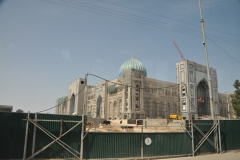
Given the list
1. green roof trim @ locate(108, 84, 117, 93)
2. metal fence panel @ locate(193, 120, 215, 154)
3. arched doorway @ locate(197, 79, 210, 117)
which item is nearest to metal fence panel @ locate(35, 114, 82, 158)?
metal fence panel @ locate(193, 120, 215, 154)

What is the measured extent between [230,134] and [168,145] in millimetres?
6582

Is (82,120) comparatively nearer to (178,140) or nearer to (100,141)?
(100,141)

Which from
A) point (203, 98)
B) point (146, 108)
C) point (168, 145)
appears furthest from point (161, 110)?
point (168, 145)

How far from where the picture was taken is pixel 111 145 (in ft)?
38.2

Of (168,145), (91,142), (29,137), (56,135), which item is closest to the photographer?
(29,137)

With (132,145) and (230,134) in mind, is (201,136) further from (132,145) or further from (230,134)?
(132,145)

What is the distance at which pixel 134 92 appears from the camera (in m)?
51.2

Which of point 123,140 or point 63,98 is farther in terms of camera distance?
point 63,98

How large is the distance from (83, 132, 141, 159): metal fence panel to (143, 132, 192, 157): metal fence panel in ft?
2.44

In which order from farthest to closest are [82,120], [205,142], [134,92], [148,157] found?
[134,92]
[205,142]
[148,157]
[82,120]

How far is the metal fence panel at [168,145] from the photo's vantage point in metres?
12.5

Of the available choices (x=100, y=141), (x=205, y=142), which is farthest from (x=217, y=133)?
(x=100, y=141)

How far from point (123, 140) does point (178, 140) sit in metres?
4.35

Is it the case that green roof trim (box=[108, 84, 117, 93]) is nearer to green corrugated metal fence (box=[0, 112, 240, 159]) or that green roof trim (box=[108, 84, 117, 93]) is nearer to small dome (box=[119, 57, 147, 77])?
small dome (box=[119, 57, 147, 77])
